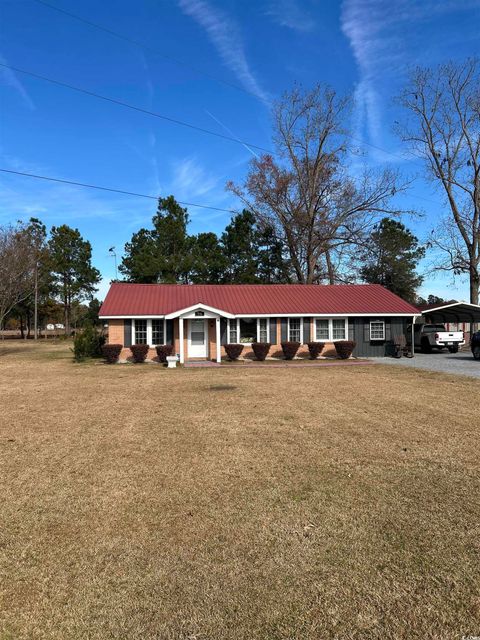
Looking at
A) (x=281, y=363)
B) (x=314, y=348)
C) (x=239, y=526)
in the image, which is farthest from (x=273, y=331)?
(x=239, y=526)

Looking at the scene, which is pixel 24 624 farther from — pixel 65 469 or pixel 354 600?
pixel 65 469

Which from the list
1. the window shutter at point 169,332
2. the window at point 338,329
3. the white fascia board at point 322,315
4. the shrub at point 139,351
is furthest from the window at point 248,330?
the shrub at point 139,351

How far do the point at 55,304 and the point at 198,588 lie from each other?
54.0 m

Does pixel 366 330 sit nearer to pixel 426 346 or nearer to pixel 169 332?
pixel 426 346

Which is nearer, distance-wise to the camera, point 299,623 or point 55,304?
point 299,623

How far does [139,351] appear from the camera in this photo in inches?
786

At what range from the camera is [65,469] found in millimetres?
5418

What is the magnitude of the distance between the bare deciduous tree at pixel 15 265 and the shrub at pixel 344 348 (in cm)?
2676

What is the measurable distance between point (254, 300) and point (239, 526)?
65.2ft

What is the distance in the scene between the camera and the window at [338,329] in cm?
2323

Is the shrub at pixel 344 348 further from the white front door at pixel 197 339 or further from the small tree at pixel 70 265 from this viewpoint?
the small tree at pixel 70 265

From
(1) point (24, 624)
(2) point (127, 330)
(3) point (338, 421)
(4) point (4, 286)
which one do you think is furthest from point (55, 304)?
(1) point (24, 624)

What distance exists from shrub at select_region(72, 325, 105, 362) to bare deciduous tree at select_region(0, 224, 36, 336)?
51.8 feet

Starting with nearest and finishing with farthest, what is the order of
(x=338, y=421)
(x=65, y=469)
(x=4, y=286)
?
(x=65, y=469) → (x=338, y=421) → (x=4, y=286)
